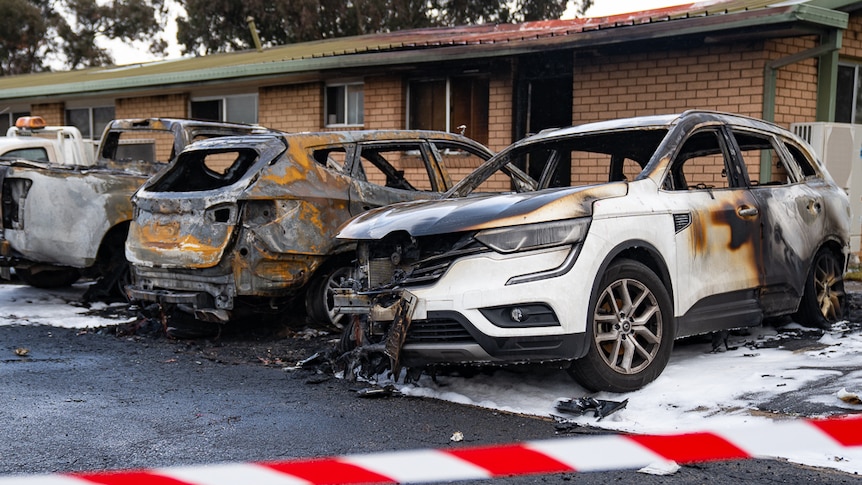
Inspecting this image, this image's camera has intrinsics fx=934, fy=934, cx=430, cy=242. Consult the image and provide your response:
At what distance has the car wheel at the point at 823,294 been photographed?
7328 millimetres

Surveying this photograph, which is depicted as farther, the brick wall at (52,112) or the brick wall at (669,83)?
the brick wall at (52,112)

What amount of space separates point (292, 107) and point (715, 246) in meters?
11.7

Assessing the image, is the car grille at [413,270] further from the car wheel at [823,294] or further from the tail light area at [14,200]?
the tail light area at [14,200]

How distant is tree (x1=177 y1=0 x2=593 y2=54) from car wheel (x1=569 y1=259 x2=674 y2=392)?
33041 millimetres

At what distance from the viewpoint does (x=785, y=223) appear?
6.78 meters

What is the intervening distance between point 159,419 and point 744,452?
3.47 meters

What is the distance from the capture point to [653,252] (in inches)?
226

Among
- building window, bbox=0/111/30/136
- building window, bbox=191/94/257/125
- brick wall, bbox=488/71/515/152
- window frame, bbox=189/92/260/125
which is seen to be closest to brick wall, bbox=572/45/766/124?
brick wall, bbox=488/71/515/152

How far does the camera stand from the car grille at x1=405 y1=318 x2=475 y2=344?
539 centimetres

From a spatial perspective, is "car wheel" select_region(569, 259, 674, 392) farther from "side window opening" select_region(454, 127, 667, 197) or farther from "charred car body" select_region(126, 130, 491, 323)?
"charred car body" select_region(126, 130, 491, 323)

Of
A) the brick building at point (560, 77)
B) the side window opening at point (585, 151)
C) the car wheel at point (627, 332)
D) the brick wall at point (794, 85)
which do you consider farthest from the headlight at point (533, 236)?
the brick wall at point (794, 85)

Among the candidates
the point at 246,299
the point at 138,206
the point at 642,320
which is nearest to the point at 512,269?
the point at 642,320

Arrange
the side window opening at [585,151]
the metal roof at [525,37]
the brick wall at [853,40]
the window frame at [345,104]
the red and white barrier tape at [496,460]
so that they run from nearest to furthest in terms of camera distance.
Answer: the red and white barrier tape at [496,460], the side window opening at [585,151], the metal roof at [525,37], the brick wall at [853,40], the window frame at [345,104]

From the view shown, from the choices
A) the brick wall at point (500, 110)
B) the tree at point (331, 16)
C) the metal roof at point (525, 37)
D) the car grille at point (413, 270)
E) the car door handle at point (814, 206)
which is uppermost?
the tree at point (331, 16)
